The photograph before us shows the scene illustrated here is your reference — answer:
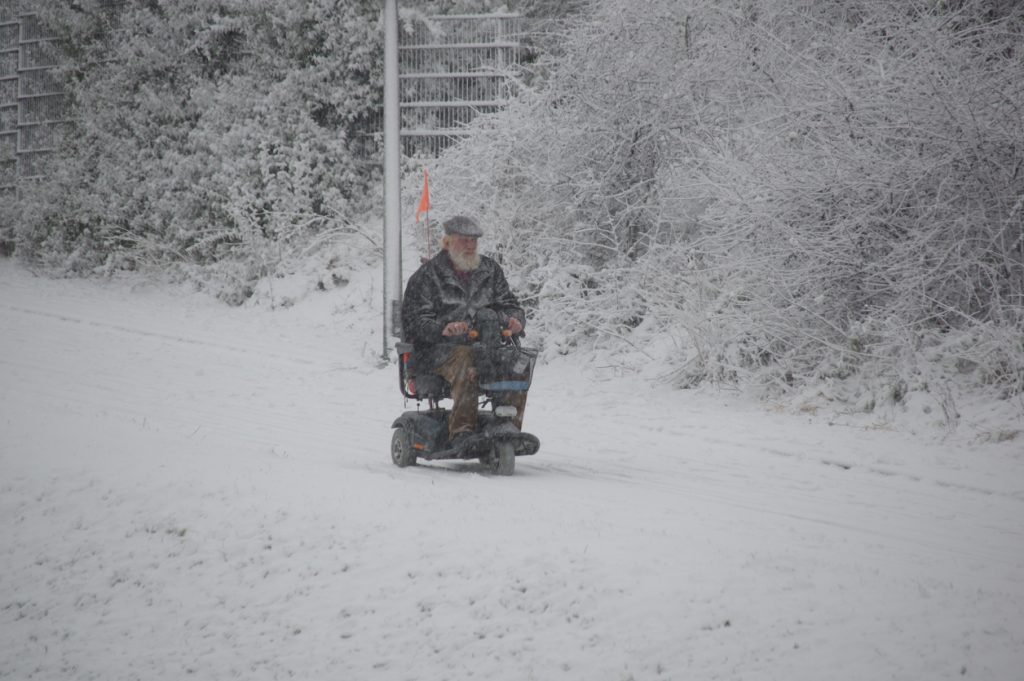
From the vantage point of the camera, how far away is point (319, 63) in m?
21.1

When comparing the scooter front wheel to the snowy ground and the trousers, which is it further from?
the trousers

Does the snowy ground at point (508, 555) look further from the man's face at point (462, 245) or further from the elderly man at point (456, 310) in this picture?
the man's face at point (462, 245)

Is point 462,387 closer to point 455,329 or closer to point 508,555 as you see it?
point 455,329

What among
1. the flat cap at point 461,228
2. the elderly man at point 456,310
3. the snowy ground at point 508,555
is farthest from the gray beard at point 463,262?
the snowy ground at point 508,555

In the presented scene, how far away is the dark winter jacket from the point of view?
750 cm

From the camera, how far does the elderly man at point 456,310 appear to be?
24.4ft

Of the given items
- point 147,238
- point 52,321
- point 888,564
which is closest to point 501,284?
point 888,564

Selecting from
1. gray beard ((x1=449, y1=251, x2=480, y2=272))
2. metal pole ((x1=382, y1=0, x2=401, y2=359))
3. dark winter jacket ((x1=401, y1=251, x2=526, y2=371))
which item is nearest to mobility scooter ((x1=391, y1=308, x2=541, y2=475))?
dark winter jacket ((x1=401, y1=251, x2=526, y2=371))

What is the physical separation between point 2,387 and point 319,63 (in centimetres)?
1199

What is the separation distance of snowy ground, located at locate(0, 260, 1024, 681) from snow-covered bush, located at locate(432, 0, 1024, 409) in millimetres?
1694

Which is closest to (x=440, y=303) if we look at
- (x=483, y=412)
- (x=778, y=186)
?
(x=483, y=412)

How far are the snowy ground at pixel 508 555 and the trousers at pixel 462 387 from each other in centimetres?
38

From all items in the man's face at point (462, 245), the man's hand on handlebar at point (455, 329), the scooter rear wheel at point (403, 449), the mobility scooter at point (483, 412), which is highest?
the man's face at point (462, 245)

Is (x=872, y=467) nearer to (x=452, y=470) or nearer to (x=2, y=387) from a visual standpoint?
(x=452, y=470)
